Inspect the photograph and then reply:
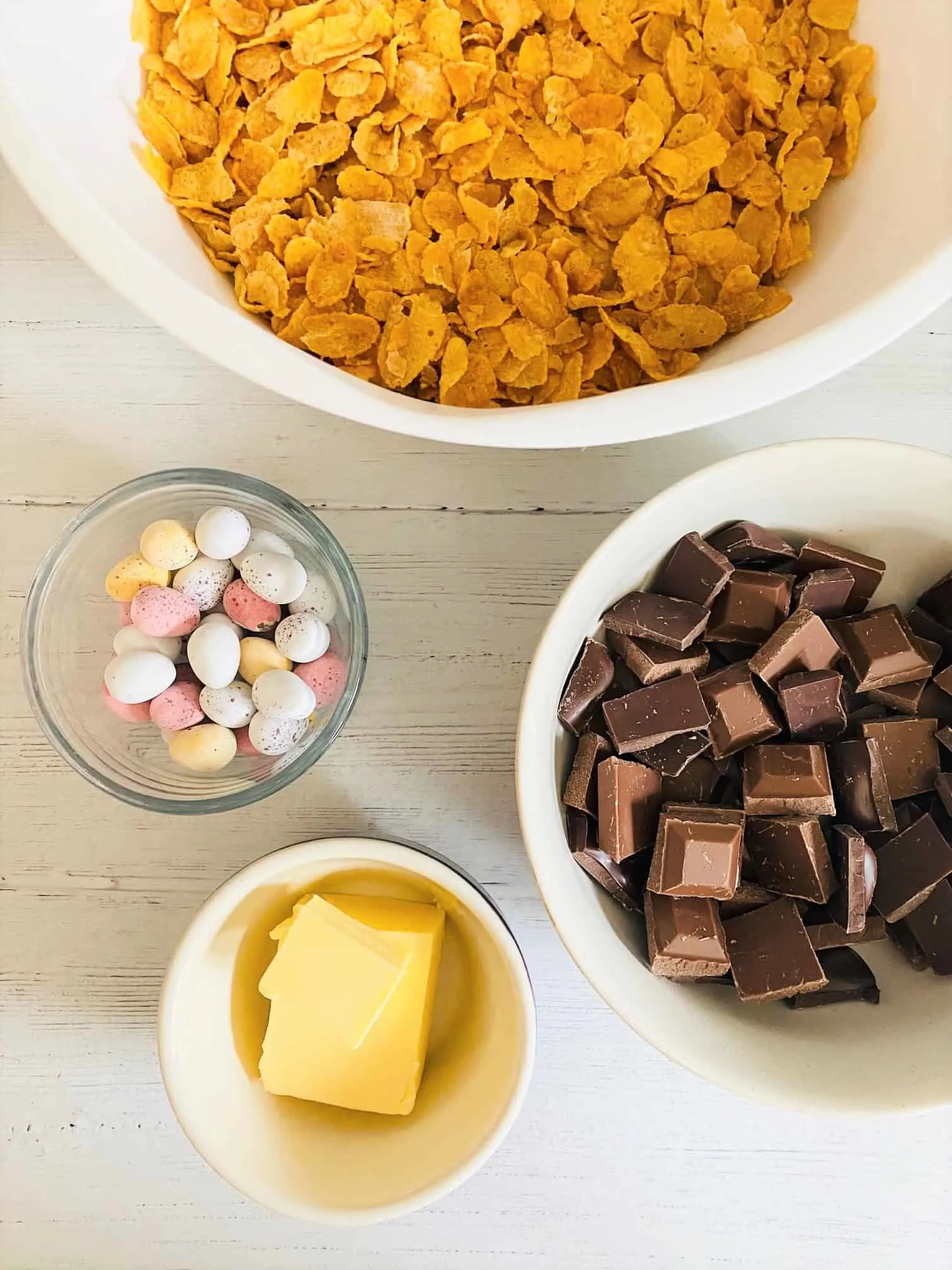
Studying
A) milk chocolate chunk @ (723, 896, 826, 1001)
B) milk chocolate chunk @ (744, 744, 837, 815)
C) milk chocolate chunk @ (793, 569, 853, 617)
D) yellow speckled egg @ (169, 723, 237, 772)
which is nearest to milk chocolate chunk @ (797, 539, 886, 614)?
milk chocolate chunk @ (793, 569, 853, 617)

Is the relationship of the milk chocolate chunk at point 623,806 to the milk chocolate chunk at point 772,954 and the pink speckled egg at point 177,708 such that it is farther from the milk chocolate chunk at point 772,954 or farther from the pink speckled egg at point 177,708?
the pink speckled egg at point 177,708

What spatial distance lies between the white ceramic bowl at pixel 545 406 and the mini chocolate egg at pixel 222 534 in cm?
15

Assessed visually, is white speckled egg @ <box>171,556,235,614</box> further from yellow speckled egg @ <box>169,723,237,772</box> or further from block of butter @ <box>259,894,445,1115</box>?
block of butter @ <box>259,894,445,1115</box>

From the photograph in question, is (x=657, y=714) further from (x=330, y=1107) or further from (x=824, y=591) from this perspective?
(x=330, y=1107)

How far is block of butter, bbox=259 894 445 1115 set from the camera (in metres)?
0.74

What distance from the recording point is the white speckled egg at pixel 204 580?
76 cm

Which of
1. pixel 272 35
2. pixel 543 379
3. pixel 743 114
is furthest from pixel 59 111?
pixel 743 114

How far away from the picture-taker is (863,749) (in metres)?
0.70

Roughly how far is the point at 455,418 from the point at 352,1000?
431 millimetres

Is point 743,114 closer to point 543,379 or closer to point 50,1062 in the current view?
point 543,379

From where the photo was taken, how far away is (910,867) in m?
0.69

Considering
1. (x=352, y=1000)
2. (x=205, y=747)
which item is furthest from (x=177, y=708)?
(x=352, y=1000)

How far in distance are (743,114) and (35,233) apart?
1.93 feet

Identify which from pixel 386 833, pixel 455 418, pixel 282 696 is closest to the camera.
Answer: pixel 455 418
